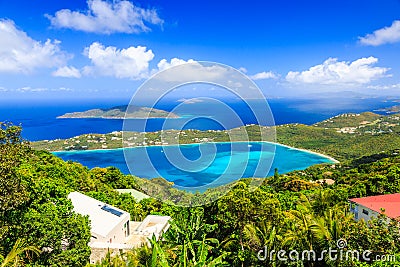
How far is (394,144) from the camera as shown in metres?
51.6

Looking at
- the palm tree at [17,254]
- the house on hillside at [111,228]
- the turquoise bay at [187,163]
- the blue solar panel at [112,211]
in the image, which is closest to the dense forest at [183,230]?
the palm tree at [17,254]

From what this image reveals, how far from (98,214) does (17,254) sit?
360 cm

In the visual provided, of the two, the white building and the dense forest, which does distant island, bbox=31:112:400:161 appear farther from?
the dense forest

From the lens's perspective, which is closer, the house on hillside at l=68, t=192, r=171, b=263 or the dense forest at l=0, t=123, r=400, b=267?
the dense forest at l=0, t=123, r=400, b=267

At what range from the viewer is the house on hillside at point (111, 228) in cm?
815

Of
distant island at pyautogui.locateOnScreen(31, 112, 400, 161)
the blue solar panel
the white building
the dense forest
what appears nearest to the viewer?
the dense forest

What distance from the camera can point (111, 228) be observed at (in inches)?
349

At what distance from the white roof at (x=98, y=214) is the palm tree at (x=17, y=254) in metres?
2.13

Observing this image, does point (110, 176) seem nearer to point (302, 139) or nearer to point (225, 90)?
point (225, 90)

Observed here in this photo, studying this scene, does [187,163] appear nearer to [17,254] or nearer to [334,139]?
[17,254]

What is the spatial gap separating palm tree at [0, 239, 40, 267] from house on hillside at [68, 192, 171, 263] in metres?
1.77

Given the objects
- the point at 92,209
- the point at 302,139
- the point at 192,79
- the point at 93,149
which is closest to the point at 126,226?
the point at 92,209

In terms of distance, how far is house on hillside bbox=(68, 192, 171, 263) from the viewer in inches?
321

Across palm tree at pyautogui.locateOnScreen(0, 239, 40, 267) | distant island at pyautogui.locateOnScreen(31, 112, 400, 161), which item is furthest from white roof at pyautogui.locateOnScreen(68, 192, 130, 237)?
distant island at pyautogui.locateOnScreen(31, 112, 400, 161)
